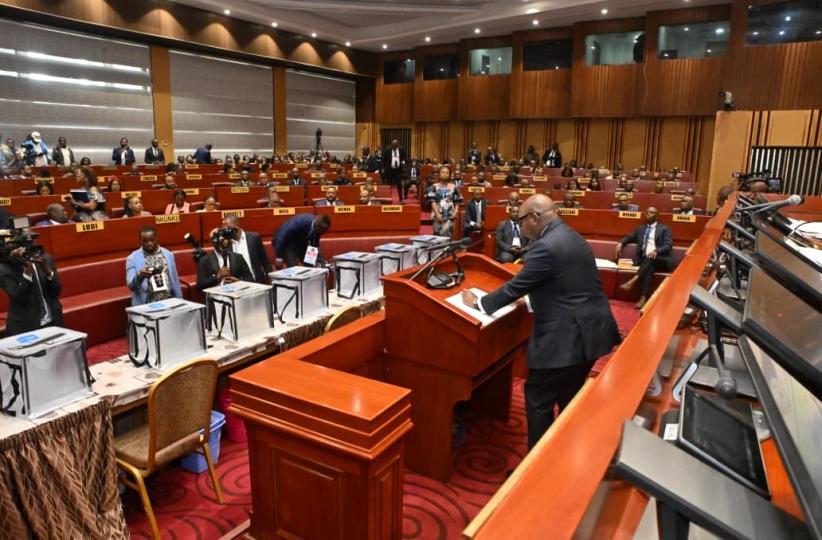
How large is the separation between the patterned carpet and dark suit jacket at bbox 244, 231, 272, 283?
174 cm

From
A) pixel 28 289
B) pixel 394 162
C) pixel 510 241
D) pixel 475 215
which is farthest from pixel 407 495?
pixel 394 162

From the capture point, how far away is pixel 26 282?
3756 millimetres

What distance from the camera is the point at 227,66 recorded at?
16.7 metres

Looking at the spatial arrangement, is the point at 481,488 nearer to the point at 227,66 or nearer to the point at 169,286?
the point at 169,286

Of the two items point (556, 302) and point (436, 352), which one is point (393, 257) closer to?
point (436, 352)

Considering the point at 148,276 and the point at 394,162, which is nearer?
the point at 148,276

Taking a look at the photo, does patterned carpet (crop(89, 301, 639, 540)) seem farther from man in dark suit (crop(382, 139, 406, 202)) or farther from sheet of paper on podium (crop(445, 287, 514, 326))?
man in dark suit (crop(382, 139, 406, 202))

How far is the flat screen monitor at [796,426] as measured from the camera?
62cm

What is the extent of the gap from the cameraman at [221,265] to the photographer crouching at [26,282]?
987 millimetres

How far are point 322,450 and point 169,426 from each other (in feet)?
3.72

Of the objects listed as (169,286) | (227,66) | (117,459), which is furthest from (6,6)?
(117,459)

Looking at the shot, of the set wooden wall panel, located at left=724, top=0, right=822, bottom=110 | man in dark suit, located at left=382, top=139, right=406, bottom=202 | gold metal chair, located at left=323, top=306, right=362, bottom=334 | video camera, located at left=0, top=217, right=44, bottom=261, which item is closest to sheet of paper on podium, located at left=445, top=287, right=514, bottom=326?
gold metal chair, located at left=323, top=306, right=362, bottom=334

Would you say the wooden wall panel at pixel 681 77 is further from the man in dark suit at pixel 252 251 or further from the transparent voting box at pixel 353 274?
the man in dark suit at pixel 252 251

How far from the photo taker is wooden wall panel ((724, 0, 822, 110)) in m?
13.0
